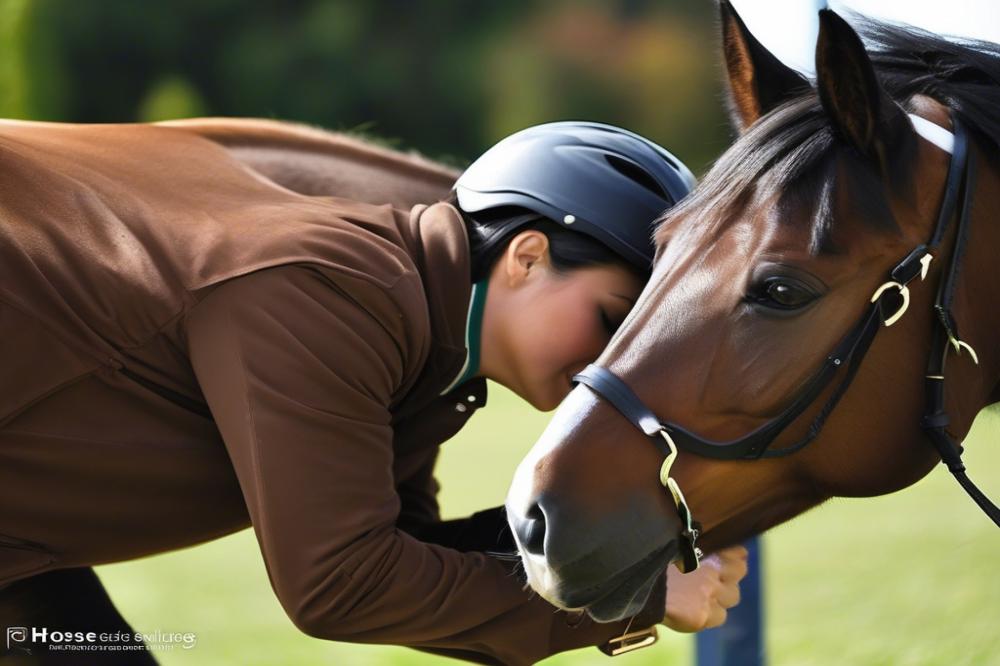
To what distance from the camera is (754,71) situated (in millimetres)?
2426

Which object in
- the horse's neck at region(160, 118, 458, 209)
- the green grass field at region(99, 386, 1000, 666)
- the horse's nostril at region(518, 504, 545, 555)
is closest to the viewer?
the horse's nostril at region(518, 504, 545, 555)

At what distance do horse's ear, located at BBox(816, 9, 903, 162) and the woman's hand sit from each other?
872 mm

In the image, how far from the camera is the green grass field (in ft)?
14.0

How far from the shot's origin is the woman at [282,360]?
2244mm

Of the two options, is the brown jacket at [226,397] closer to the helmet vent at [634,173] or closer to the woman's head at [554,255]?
the woman's head at [554,255]

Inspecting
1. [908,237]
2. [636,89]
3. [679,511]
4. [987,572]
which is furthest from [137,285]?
[636,89]

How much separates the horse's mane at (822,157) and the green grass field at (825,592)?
1.80 meters

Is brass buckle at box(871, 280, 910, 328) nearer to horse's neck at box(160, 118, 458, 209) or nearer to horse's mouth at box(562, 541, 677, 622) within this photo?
horse's mouth at box(562, 541, 677, 622)

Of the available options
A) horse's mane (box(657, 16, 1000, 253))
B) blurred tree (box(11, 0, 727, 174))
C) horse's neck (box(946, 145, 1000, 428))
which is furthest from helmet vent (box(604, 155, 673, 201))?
blurred tree (box(11, 0, 727, 174))

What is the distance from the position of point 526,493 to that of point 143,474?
2.66 feet

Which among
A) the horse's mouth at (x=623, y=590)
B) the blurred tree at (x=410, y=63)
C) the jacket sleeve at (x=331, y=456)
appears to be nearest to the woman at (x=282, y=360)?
the jacket sleeve at (x=331, y=456)

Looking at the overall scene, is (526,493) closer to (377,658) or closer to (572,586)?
(572,586)

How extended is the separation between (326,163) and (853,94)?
5.20 ft

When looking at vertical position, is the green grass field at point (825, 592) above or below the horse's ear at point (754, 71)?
below
